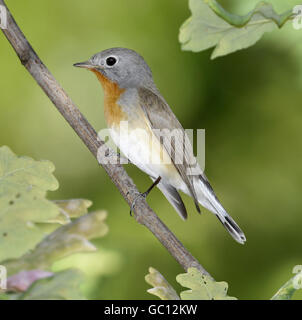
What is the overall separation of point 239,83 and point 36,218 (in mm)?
3055

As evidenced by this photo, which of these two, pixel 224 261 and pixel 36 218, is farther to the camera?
pixel 224 261

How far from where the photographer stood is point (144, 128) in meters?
2.55

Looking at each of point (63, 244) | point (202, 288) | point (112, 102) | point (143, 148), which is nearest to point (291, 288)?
point (202, 288)

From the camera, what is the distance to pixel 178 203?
8.53ft

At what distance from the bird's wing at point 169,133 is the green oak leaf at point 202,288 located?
164 cm

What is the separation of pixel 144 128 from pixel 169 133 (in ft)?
0.44

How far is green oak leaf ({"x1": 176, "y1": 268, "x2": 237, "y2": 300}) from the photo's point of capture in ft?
2.58

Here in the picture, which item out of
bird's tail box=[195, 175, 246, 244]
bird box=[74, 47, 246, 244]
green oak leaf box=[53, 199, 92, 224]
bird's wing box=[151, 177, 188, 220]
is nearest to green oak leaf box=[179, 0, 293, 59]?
green oak leaf box=[53, 199, 92, 224]

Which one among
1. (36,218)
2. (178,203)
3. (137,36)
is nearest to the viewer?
(36,218)

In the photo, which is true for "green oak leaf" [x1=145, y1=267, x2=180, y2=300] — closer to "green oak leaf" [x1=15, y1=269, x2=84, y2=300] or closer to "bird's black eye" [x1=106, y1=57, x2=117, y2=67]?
"green oak leaf" [x1=15, y1=269, x2=84, y2=300]

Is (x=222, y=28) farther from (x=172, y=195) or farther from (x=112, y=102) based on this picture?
(x=172, y=195)

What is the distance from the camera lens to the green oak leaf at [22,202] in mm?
608
